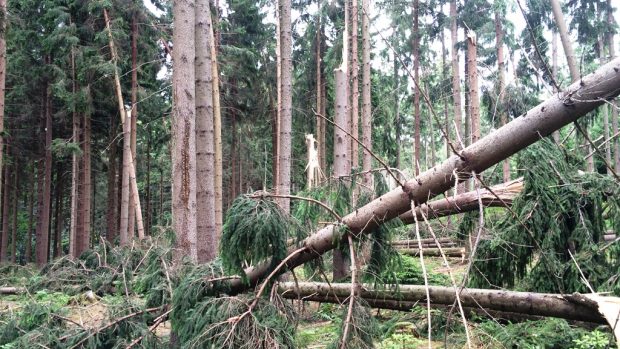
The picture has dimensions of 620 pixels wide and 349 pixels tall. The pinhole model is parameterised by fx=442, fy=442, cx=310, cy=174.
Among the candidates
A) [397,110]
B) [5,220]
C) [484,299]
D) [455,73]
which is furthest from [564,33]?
[5,220]

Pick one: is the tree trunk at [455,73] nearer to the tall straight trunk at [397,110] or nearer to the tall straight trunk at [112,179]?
the tall straight trunk at [397,110]

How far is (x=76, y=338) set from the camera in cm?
402

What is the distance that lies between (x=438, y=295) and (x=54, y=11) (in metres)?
16.2

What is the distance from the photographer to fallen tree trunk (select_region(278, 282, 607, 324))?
382cm

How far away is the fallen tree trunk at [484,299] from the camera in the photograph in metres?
3.82

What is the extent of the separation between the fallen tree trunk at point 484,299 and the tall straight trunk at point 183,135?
1.32 meters

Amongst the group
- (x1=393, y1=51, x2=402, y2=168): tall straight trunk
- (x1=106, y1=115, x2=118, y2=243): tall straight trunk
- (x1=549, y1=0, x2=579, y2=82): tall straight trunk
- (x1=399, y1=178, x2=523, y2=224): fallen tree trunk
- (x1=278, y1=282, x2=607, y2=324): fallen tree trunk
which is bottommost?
(x1=278, y1=282, x2=607, y2=324): fallen tree trunk

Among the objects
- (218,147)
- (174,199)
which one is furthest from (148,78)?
(174,199)

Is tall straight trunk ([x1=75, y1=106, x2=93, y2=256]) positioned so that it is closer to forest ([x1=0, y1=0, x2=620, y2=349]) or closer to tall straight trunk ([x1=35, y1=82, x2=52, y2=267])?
tall straight trunk ([x1=35, y1=82, x2=52, y2=267])

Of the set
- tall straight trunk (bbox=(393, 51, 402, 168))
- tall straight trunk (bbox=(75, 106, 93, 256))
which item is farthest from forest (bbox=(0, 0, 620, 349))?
tall straight trunk (bbox=(393, 51, 402, 168))

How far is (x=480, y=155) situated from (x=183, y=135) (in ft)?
10.9

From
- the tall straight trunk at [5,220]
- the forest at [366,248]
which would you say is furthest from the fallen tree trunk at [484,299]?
the tall straight trunk at [5,220]

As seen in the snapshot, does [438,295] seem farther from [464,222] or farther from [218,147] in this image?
[218,147]

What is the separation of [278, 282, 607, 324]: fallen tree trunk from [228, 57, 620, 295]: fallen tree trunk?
399mm
